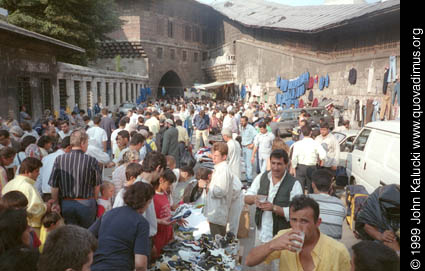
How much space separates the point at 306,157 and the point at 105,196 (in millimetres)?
3769

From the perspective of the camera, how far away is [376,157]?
6.01 m

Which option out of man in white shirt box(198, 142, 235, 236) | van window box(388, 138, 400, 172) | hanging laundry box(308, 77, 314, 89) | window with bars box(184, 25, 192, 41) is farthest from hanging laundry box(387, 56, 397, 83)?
window with bars box(184, 25, 192, 41)

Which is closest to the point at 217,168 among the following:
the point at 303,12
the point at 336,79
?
the point at 336,79

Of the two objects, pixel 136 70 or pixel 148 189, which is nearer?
pixel 148 189

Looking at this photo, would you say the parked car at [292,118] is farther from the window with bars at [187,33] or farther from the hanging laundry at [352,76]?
the window with bars at [187,33]

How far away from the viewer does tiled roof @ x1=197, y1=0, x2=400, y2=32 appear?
1733 cm

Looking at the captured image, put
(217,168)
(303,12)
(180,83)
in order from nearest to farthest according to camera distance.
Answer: (217,168) < (303,12) < (180,83)

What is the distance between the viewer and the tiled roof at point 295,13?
1733 centimetres

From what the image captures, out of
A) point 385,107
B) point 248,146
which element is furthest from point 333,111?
point 248,146

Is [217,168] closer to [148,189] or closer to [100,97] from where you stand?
[148,189]

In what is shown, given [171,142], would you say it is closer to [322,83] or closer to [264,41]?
[322,83]

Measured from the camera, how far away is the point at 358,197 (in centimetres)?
486

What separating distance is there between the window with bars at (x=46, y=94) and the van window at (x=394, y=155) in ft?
47.8
